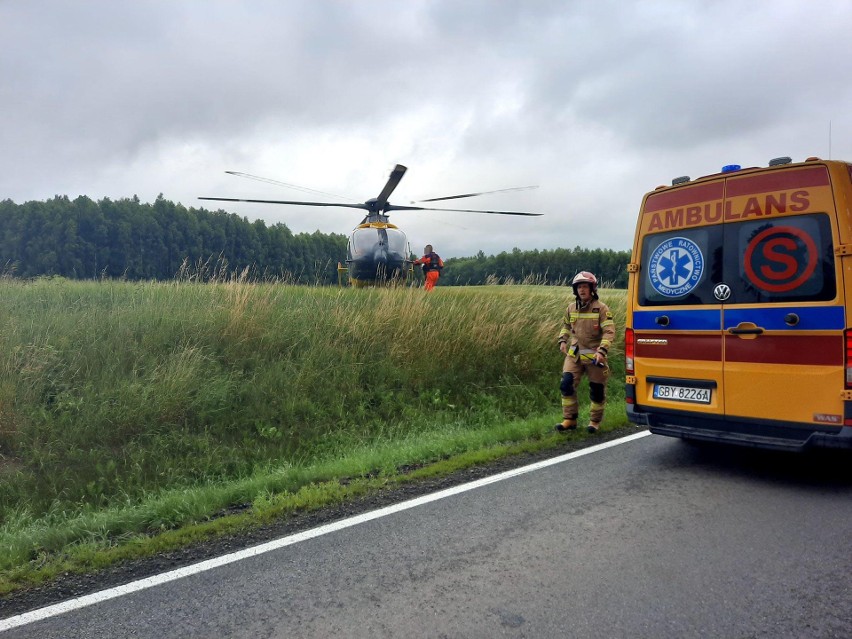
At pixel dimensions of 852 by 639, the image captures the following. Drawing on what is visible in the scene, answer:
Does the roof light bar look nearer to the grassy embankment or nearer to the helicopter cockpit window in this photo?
the grassy embankment

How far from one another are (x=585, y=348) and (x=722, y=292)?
2124 millimetres

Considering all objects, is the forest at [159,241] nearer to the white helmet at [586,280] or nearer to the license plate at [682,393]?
the white helmet at [586,280]

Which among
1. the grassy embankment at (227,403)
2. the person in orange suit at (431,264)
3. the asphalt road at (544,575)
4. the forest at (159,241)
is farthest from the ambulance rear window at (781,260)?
the forest at (159,241)

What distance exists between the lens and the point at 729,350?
5418 mm

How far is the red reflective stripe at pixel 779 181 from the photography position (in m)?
4.91

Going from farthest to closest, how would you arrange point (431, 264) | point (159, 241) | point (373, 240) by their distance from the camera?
point (159, 241)
point (373, 240)
point (431, 264)

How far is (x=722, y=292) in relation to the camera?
5473 millimetres

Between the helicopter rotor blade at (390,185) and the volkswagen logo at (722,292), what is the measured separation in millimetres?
12746

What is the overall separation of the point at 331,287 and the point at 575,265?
21.3 m

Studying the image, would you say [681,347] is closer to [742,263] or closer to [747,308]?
[747,308]

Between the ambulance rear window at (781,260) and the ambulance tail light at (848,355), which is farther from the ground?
the ambulance rear window at (781,260)

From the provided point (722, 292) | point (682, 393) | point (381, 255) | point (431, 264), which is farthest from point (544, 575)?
point (381, 255)

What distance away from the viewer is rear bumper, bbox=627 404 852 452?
15.8 feet

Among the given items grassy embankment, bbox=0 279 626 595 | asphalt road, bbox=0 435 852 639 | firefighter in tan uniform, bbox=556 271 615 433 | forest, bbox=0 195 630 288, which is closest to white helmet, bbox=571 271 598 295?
firefighter in tan uniform, bbox=556 271 615 433
